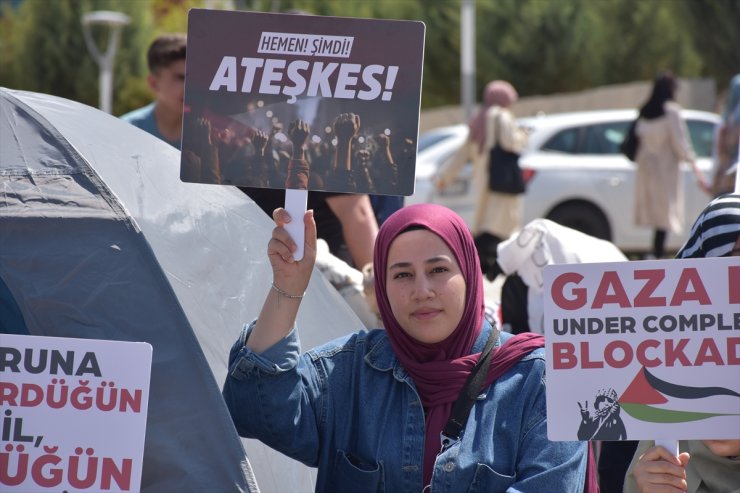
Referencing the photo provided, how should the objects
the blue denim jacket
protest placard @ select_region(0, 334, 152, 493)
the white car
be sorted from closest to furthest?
protest placard @ select_region(0, 334, 152, 493), the blue denim jacket, the white car

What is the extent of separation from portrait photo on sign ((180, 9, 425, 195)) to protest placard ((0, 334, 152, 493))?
23.6 inches

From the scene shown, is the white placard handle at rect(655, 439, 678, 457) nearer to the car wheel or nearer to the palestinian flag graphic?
the palestinian flag graphic

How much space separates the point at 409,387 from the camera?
10.2 feet

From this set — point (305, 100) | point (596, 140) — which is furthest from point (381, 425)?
point (596, 140)

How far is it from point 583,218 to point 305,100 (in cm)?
919

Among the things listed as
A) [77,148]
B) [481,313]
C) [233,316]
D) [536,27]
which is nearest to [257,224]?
[233,316]

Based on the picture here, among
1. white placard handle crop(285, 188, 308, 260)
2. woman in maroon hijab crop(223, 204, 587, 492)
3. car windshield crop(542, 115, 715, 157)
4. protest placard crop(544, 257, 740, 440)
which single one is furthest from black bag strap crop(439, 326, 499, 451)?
car windshield crop(542, 115, 715, 157)

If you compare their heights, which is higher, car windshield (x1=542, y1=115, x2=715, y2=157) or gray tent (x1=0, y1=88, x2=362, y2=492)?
car windshield (x1=542, y1=115, x2=715, y2=157)

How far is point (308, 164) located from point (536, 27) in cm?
2608

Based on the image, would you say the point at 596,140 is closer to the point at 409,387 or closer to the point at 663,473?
the point at 409,387

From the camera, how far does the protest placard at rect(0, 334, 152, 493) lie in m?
2.78

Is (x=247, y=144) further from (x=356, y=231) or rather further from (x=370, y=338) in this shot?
(x=356, y=231)

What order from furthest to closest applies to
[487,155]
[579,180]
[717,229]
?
[579,180], [487,155], [717,229]

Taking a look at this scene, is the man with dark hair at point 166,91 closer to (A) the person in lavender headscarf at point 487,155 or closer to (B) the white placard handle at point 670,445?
(B) the white placard handle at point 670,445
